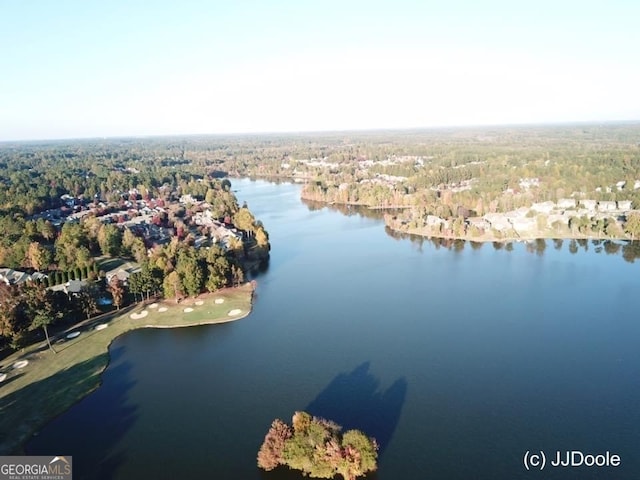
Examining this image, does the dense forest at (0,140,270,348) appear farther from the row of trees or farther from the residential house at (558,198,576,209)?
the residential house at (558,198,576,209)

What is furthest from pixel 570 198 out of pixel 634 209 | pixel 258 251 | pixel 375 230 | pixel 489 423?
pixel 489 423

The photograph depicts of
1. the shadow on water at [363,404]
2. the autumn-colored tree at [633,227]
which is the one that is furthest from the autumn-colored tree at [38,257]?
the autumn-colored tree at [633,227]

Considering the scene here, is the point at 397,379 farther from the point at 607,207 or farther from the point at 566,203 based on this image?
the point at 607,207

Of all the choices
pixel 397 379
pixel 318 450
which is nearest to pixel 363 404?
pixel 397 379

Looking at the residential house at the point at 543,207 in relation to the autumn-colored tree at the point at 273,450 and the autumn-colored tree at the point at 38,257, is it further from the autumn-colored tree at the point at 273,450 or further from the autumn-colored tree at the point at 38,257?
the autumn-colored tree at the point at 38,257

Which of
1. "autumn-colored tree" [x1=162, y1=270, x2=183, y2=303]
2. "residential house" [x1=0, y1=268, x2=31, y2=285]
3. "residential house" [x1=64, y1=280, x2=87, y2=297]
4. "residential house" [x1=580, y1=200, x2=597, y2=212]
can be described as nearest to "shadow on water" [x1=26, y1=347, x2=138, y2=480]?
"residential house" [x1=64, y1=280, x2=87, y2=297]

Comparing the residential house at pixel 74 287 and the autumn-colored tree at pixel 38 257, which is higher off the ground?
the autumn-colored tree at pixel 38 257

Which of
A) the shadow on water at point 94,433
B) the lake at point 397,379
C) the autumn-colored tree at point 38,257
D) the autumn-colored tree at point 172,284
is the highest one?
the autumn-colored tree at point 38,257
